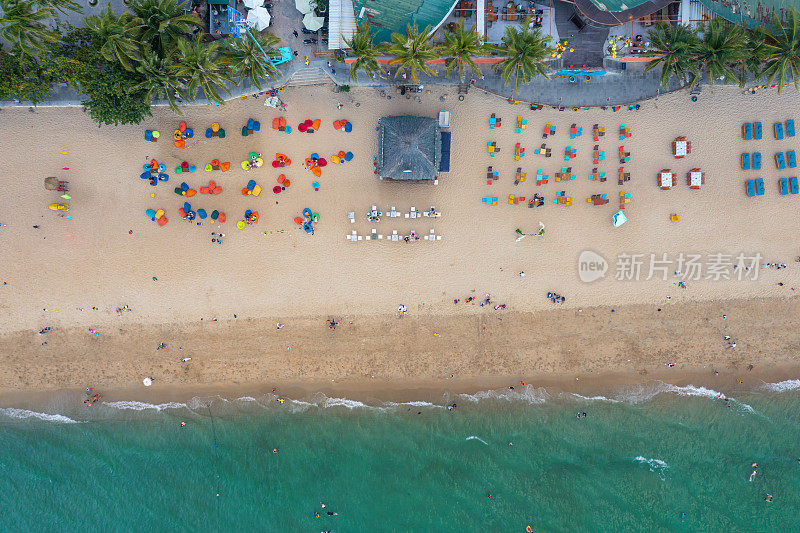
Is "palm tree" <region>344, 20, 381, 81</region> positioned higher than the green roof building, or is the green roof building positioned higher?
the green roof building

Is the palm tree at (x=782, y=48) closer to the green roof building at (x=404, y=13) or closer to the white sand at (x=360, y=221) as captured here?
the white sand at (x=360, y=221)

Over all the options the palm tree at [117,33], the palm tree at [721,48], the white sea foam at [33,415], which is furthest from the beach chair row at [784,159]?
the white sea foam at [33,415]

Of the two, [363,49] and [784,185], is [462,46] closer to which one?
[363,49]

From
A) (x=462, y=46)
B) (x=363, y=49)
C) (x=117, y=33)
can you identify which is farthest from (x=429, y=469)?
(x=117, y=33)

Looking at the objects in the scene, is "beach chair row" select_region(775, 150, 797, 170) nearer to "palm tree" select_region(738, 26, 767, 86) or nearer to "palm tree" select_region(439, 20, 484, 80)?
"palm tree" select_region(738, 26, 767, 86)

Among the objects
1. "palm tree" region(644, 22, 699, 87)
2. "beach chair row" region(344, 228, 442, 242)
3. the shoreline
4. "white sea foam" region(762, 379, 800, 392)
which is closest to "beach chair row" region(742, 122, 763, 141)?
"palm tree" region(644, 22, 699, 87)
